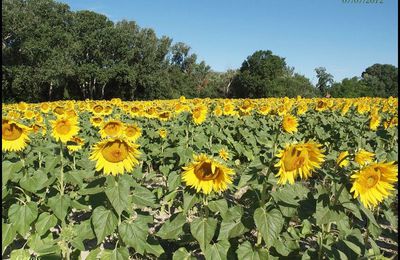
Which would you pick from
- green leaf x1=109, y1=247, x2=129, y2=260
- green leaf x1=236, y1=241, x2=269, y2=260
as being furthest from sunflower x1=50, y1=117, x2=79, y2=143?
green leaf x1=236, y1=241, x2=269, y2=260

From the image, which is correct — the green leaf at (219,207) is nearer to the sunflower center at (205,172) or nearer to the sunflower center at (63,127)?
the sunflower center at (205,172)

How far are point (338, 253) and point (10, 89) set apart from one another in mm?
44616

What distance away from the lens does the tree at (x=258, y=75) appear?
201ft

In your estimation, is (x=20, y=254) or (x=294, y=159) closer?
(x=294, y=159)

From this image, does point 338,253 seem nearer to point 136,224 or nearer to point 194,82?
→ point 136,224

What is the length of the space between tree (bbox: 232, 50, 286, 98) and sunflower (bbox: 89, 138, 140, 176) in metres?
57.4

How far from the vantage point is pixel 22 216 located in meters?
3.65

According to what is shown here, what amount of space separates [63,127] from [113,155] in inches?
57.9

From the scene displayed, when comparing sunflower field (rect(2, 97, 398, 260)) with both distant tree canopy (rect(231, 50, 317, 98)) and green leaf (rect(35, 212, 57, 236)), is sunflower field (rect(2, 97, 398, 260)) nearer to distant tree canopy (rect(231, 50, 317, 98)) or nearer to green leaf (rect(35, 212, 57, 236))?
green leaf (rect(35, 212, 57, 236))

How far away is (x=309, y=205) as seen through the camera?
10.4 ft

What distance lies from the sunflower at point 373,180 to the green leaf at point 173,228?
1.43 metres

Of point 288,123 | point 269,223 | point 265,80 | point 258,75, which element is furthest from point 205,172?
point 258,75

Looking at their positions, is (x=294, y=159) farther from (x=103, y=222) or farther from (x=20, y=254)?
(x=20, y=254)

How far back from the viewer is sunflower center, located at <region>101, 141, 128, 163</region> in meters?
3.20
